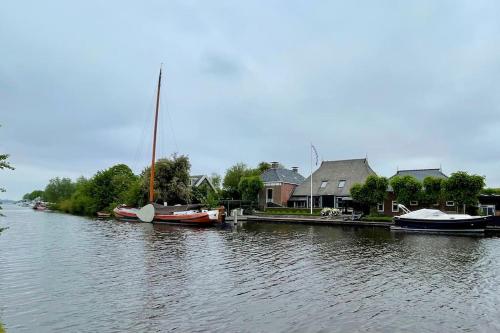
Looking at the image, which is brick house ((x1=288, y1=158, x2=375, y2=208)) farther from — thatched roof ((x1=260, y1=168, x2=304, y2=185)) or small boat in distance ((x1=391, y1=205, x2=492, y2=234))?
small boat in distance ((x1=391, y1=205, x2=492, y2=234))

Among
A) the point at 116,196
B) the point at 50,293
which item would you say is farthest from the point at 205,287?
the point at 116,196

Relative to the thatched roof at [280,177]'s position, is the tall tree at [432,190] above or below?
below

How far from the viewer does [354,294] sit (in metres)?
13.9

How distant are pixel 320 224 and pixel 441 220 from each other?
46.1ft

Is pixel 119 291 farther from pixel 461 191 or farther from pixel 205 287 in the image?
pixel 461 191

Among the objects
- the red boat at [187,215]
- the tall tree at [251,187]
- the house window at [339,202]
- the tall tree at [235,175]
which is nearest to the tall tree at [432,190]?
the house window at [339,202]

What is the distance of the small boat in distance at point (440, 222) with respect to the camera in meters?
37.1

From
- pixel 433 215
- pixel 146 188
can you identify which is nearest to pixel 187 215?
pixel 146 188

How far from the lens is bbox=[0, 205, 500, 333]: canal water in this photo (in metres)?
10.7

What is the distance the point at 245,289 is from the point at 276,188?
52.1 m

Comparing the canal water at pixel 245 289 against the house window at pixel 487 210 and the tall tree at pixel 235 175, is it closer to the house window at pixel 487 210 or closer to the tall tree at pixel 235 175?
the house window at pixel 487 210

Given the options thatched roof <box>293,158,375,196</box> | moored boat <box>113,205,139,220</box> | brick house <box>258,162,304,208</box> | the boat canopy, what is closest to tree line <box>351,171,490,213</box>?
the boat canopy

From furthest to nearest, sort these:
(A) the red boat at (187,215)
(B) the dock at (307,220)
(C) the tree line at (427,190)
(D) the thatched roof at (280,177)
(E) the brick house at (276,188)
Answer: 1. (D) the thatched roof at (280,177)
2. (E) the brick house at (276,188)
3. (B) the dock at (307,220)
4. (A) the red boat at (187,215)
5. (C) the tree line at (427,190)

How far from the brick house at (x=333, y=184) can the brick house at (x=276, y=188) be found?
1664 millimetres
